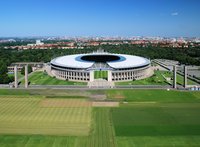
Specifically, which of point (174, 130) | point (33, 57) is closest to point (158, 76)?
point (174, 130)

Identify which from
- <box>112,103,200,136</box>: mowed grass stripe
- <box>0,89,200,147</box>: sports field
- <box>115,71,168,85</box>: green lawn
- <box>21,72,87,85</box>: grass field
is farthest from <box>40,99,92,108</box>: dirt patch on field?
<box>115,71,168,85</box>: green lawn

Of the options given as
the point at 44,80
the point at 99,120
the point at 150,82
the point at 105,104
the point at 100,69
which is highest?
the point at 100,69

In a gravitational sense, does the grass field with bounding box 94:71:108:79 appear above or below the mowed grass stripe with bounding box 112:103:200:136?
above

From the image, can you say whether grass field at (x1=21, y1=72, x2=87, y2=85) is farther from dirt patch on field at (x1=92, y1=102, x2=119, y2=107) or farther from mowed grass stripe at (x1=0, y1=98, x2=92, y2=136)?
mowed grass stripe at (x1=0, y1=98, x2=92, y2=136)

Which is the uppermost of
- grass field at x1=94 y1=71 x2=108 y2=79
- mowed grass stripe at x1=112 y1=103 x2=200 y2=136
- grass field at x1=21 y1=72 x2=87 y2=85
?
grass field at x1=94 y1=71 x2=108 y2=79

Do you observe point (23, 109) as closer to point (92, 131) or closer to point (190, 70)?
point (92, 131)

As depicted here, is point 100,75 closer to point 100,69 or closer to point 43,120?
point 100,69

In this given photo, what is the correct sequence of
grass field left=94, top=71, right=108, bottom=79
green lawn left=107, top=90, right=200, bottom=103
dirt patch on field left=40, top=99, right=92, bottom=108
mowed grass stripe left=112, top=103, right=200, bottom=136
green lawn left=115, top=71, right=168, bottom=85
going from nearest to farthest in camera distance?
mowed grass stripe left=112, top=103, right=200, bottom=136
dirt patch on field left=40, top=99, right=92, bottom=108
green lawn left=107, top=90, right=200, bottom=103
green lawn left=115, top=71, right=168, bottom=85
grass field left=94, top=71, right=108, bottom=79

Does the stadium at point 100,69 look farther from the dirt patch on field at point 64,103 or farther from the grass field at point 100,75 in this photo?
the dirt patch on field at point 64,103

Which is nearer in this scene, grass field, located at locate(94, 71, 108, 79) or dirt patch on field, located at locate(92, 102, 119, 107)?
dirt patch on field, located at locate(92, 102, 119, 107)

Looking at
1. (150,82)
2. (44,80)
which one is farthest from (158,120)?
(44,80)
